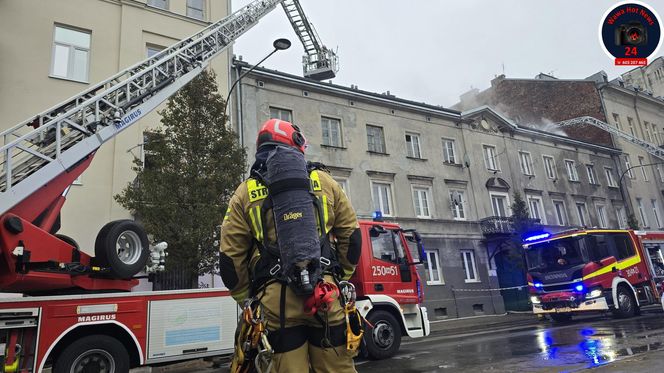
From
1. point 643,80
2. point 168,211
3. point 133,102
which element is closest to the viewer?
point 133,102

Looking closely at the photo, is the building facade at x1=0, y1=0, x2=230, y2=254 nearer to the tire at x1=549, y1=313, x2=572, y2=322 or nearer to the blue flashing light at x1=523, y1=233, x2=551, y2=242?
the blue flashing light at x1=523, y1=233, x2=551, y2=242

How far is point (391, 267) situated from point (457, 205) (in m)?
15.7

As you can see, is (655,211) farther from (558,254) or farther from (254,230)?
(254,230)

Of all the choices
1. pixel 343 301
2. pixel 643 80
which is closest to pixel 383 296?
pixel 343 301

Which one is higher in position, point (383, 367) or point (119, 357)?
point (119, 357)

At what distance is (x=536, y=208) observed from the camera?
89.8ft

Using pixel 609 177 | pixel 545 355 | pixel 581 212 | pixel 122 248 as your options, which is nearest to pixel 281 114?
pixel 122 248

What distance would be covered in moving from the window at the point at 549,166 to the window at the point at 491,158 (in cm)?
485

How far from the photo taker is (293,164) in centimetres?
272

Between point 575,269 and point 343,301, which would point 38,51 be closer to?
point 343,301

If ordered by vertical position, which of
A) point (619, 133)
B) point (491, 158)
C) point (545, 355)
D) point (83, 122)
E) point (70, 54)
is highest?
point (619, 133)

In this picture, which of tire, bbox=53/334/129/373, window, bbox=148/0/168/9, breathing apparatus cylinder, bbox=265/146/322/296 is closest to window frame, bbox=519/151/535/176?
window, bbox=148/0/168/9

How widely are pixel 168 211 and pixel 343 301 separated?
8956mm

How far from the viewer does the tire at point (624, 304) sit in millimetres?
12693
